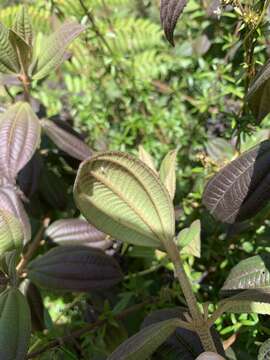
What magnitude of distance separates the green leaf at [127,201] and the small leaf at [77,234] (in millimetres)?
511

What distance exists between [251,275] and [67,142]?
59cm

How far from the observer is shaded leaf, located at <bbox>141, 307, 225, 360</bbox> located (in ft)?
2.98

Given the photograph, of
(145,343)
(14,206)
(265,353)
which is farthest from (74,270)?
(265,353)

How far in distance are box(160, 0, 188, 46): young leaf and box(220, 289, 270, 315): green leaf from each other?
0.42 meters

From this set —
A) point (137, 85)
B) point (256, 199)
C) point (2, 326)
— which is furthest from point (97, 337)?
point (137, 85)

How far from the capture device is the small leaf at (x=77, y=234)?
134cm

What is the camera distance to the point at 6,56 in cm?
121

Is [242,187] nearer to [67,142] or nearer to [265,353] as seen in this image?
[265,353]

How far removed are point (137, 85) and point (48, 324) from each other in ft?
2.97

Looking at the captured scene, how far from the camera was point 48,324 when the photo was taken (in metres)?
1.19

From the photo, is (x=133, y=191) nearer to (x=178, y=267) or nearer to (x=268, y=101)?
(x=178, y=267)

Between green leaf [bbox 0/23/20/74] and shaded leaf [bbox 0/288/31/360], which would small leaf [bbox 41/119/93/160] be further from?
shaded leaf [bbox 0/288/31/360]

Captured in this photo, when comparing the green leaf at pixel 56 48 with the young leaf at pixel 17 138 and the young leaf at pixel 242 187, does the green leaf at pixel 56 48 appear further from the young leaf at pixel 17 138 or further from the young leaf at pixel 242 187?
Answer: the young leaf at pixel 242 187

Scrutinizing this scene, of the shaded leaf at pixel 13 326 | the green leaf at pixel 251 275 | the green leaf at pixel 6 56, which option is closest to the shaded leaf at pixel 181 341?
the green leaf at pixel 251 275
